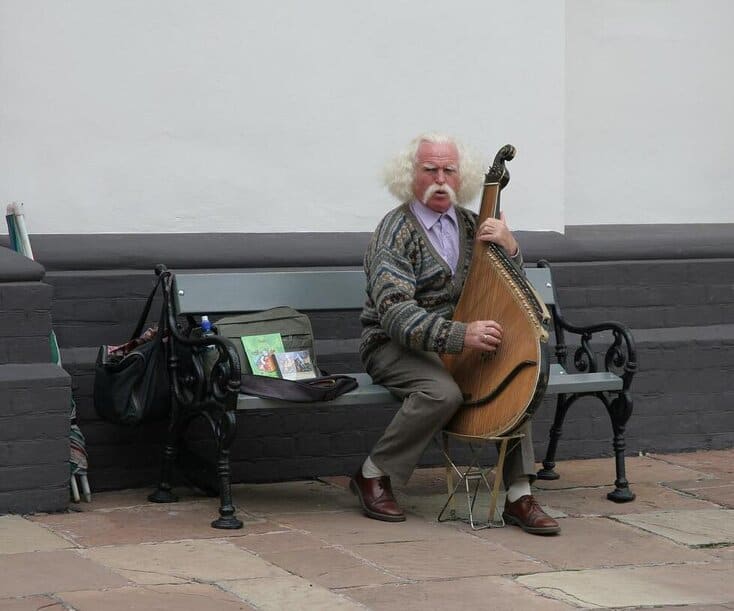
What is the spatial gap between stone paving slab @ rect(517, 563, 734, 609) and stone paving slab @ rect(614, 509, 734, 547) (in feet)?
1.27

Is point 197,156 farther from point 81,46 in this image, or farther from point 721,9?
point 721,9

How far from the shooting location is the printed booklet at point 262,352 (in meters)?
5.63

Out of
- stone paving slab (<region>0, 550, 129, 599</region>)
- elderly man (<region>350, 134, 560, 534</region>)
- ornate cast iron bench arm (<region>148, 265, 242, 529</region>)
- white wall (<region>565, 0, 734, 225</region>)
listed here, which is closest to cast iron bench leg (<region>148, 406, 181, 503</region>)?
ornate cast iron bench arm (<region>148, 265, 242, 529</region>)

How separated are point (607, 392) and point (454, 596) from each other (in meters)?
1.87

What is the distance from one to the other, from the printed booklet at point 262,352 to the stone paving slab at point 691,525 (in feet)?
5.03

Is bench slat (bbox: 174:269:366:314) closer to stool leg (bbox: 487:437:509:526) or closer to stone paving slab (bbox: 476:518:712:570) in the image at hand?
stool leg (bbox: 487:437:509:526)

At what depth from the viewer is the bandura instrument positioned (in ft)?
17.0

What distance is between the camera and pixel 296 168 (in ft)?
21.5

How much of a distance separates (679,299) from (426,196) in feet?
7.10

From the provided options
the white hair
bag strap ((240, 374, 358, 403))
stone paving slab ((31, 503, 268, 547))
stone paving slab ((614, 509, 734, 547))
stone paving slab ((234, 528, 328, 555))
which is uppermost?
the white hair

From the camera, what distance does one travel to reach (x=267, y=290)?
6.05 metres

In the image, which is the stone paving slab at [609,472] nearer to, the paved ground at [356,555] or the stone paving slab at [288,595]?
the paved ground at [356,555]

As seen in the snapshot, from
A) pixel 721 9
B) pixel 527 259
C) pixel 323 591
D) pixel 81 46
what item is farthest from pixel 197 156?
pixel 721 9

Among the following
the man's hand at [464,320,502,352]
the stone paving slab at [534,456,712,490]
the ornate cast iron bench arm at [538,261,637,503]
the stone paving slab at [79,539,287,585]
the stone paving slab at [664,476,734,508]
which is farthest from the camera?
the stone paving slab at [534,456,712,490]
